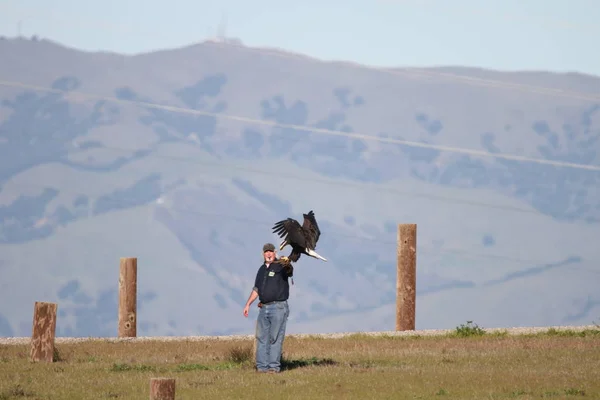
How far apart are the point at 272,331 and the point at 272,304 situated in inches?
16.9

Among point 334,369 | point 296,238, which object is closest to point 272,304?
point 296,238

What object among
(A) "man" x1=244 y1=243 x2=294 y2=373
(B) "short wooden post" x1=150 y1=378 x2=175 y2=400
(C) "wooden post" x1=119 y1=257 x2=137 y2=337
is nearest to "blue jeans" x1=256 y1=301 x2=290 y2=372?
(A) "man" x1=244 y1=243 x2=294 y2=373

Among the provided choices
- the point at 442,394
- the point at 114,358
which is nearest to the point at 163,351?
the point at 114,358

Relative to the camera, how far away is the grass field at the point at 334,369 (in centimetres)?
1778

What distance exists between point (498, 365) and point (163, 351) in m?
7.04

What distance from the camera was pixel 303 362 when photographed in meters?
21.7

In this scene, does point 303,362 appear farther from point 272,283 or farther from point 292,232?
point 292,232

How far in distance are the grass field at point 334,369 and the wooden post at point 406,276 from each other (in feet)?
8.82

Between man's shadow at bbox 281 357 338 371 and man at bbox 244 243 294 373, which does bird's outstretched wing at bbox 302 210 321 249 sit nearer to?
man at bbox 244 243 294 373

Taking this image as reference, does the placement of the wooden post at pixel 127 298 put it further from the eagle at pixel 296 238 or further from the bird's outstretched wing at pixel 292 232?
the bird's outstretched wing at pixel 292 232

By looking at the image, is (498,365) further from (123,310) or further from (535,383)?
(123,310)

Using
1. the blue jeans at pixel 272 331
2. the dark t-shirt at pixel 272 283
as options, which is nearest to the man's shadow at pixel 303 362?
the blue jeans at pixel 272 331

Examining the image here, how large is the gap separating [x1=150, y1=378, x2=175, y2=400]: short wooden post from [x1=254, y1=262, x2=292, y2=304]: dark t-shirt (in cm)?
673

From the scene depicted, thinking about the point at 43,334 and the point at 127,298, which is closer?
the point at 43,334
